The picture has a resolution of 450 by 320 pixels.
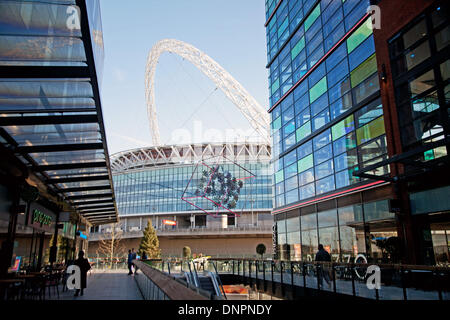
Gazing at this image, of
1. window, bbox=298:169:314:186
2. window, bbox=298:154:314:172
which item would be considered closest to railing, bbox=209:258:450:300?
window, bbox=298:169:314:186

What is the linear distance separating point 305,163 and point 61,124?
1869cm

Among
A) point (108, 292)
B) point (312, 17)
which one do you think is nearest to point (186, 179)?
point (312, 17)

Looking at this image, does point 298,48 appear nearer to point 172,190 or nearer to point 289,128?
point 289,128

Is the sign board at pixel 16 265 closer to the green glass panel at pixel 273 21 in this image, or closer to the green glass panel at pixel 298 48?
the green glass panel at pixel 298 48

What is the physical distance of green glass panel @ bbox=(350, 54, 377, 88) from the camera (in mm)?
17980

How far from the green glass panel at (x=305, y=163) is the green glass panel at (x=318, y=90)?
13.1 ft

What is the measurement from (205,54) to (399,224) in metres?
62.3

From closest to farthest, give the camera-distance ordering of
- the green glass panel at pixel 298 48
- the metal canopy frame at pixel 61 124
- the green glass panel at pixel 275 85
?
the metal canopy frame at pixel 61 124
the green glass panel at pixel 298 48
the green glass panel at pixel 275 85

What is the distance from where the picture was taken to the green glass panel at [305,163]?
23.9 m

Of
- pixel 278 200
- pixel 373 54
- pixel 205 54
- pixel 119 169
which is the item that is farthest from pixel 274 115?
pixel 119 169

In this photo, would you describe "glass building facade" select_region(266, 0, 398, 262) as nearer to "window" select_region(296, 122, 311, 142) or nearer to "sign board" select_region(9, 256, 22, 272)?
"window" select_region(296, 122, 311, 142)

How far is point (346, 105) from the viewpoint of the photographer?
66.8 ft

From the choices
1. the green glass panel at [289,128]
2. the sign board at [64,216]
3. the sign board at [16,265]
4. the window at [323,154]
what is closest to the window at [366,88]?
the window at [323,154]
